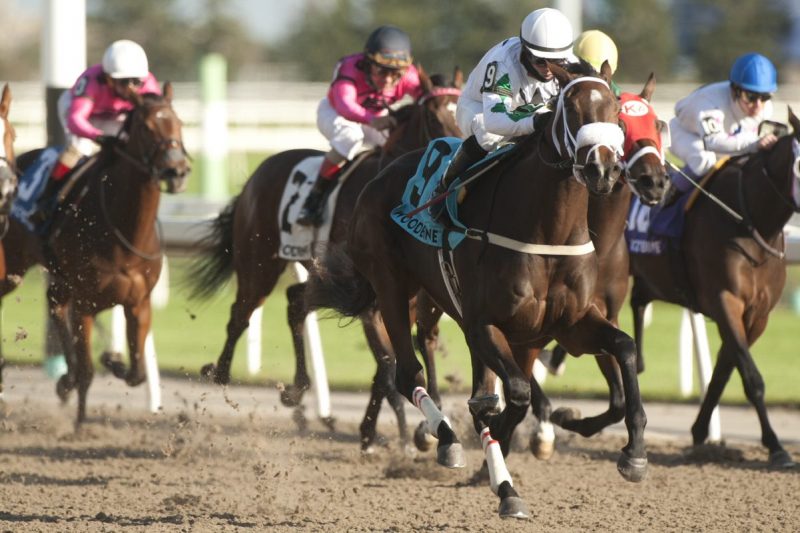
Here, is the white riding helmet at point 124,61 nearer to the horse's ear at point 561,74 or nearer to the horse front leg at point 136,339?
the horse front leg at point 136,339

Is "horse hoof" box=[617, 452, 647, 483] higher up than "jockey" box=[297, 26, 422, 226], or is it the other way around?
"jockey" box=[297, 26, 422, 226]

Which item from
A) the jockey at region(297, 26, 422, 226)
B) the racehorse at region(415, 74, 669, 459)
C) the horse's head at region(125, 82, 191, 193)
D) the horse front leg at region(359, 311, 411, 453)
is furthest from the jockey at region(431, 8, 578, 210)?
the horse's head at region(125, 82, 191, 193)

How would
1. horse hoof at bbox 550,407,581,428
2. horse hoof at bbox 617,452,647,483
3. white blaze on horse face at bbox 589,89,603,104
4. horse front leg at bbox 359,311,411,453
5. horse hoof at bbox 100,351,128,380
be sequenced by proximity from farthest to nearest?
horse hoof at bbox 100,351,128,380, horse front leg at bbox 359,311,411,453, horse hoof at bbox 550,407,581,428, horse hoof at bbox 617,452,647,483, white blaze on horse face at bbox 589,89,603,104

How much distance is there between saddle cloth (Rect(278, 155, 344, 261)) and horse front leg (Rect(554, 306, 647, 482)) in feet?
9.06

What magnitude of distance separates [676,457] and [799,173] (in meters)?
1.62

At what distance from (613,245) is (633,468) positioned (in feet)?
4.81

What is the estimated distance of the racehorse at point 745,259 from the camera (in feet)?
22.7

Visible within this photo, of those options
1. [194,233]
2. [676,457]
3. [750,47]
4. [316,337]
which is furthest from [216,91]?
[750,47]

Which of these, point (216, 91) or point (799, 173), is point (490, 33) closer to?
point (216, 91)

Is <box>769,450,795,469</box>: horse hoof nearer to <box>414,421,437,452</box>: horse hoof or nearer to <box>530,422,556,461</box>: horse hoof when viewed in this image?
<box>530,422,556,461</box>: horse hoof

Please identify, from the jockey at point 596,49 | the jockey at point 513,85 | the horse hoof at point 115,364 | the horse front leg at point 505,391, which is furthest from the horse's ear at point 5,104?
the horse front leg at point 505,391

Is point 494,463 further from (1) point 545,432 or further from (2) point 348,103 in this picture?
(2) point 348,103

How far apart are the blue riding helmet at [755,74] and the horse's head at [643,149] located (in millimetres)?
1937

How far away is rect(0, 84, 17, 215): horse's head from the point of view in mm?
6504
